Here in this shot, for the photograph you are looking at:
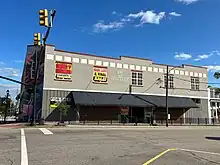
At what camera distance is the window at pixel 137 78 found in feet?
125

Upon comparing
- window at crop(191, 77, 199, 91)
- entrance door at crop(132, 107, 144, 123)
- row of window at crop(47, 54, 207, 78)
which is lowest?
entrance door at crop(132, 107, 144, 123)

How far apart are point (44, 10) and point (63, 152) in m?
6.82

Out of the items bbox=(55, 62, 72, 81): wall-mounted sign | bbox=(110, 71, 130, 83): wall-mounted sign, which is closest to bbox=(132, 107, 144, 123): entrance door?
bbox=(110, 71, 130, 83): wall-mounted sign

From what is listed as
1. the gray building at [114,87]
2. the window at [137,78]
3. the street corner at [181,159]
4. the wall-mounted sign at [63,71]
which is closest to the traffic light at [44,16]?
the street corner at [181,159]

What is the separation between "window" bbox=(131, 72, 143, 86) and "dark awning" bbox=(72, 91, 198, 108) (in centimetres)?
206

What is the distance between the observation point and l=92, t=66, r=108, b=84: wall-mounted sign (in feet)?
115

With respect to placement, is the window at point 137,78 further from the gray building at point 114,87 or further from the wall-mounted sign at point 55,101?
the wall-mounted sign at point 55,101

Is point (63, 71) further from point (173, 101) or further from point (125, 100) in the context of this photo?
point (173, 101)

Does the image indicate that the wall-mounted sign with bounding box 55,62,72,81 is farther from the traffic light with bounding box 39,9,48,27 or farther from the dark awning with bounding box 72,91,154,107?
the traffic light with bounding box 39,9,48,27

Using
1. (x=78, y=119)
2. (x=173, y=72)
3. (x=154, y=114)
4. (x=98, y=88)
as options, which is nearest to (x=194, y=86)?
(x=173, y=72)

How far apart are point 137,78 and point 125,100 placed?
16.3 ft

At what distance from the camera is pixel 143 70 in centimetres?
3916

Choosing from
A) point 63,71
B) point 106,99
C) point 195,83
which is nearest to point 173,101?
point 195,83

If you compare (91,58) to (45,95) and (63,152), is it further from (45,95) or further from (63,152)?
(63,152)
